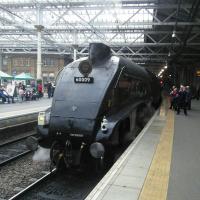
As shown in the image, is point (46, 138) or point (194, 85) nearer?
point (46, 138)

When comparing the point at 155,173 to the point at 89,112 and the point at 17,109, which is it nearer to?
the point at 89,112

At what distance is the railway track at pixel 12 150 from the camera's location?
11.1m

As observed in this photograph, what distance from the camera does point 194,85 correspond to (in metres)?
45.6

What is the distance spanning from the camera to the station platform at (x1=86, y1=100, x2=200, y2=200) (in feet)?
19.1

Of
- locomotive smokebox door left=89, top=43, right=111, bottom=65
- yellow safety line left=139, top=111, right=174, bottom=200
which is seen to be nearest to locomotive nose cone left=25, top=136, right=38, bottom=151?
locomotive smokebox door left=89, top=43, right=111, bottom=65

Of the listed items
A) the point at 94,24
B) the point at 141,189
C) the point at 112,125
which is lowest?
the point at 141,189

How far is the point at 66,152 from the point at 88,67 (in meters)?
2.40

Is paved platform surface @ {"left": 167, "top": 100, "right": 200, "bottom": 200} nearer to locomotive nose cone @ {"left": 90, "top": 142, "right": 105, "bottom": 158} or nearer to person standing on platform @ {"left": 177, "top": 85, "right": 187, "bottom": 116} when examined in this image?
locomotive nose cone @ {"left": 90, "top": 142, "right": 105, "bottom": 158}

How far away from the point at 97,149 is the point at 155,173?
1474 mm

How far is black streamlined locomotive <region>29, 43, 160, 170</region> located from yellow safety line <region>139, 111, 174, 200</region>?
108cm

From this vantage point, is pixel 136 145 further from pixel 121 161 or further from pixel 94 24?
pixel 94 24

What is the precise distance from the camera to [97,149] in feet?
26.1

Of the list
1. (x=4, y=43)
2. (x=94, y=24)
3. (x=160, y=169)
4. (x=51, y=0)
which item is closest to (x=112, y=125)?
(x=160, y=169)

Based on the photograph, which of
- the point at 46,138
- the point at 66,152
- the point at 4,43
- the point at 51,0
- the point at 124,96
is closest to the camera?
the point at 66,152
